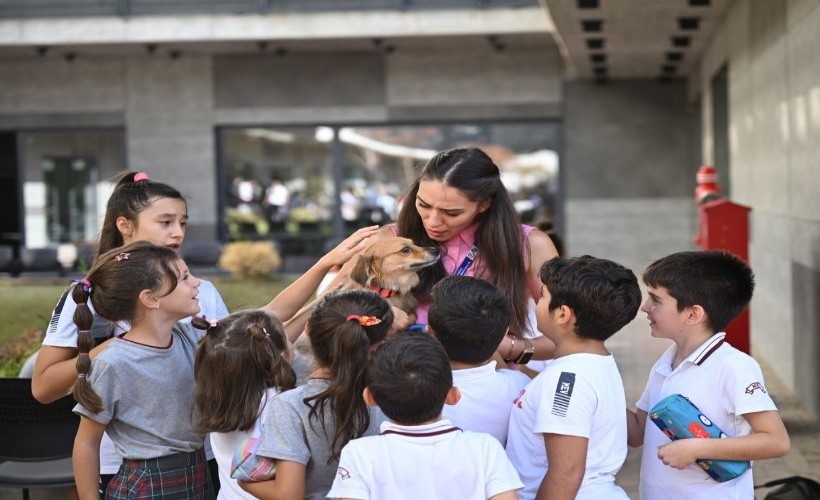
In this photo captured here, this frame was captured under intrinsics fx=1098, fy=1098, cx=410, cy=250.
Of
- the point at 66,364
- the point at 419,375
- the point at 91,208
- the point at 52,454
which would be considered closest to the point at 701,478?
the point at 419,375

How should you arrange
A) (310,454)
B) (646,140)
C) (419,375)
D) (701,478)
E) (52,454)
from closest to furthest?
(419,375) → (310,454) → (701,478) → (52,454) → (646,140)

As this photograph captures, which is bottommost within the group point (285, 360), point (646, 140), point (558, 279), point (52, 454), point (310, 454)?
point (52, 454)

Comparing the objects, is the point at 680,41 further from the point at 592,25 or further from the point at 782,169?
the point at 782,169

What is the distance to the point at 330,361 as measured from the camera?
3094 mm

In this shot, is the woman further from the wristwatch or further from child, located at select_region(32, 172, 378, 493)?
child, located at select_region(32, 172, 378, 493)

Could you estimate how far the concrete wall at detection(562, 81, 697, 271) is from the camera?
71.1 feet

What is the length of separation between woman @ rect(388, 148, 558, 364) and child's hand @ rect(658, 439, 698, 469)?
659 millimetres

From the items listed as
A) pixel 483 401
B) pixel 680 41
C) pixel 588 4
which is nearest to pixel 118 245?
pixel 483 401

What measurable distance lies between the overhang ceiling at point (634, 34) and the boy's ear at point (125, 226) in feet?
29.7

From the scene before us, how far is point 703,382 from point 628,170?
19.1 m

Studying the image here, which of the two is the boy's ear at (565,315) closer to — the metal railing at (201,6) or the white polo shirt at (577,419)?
the white polo shirt at (577,419)

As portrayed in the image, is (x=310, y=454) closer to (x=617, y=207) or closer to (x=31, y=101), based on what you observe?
(x=617, y=207)

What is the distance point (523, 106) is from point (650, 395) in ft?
61.6

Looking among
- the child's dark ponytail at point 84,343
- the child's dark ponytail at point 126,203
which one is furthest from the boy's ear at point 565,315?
the child's dark ponytail at point 126,203
